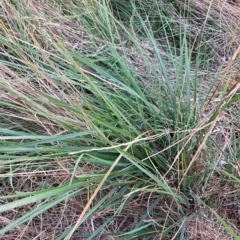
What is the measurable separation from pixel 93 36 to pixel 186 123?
1.64 feet

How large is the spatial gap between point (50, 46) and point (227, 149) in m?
0.66

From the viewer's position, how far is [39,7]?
1.28 meters

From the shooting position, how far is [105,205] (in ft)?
3.01

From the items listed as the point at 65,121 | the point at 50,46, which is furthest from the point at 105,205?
the point at 50,46

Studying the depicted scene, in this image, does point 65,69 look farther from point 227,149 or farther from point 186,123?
point 227,149

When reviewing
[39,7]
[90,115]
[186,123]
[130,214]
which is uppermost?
[39,7]

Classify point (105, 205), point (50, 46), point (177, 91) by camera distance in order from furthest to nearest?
point (50, 46) < point (177, 91) < point (105, 205)

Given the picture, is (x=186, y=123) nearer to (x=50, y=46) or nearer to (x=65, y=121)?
(x=65, y=121)

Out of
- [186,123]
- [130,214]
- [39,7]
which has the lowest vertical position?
[130,214]

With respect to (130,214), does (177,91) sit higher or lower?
higher

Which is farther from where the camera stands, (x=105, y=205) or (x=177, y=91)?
(x=177, y=91)

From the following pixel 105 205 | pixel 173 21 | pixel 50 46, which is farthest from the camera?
pixel 173 21

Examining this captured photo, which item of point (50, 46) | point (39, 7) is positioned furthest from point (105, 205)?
point (39, 7)

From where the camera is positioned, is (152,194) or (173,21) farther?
(173,21)
